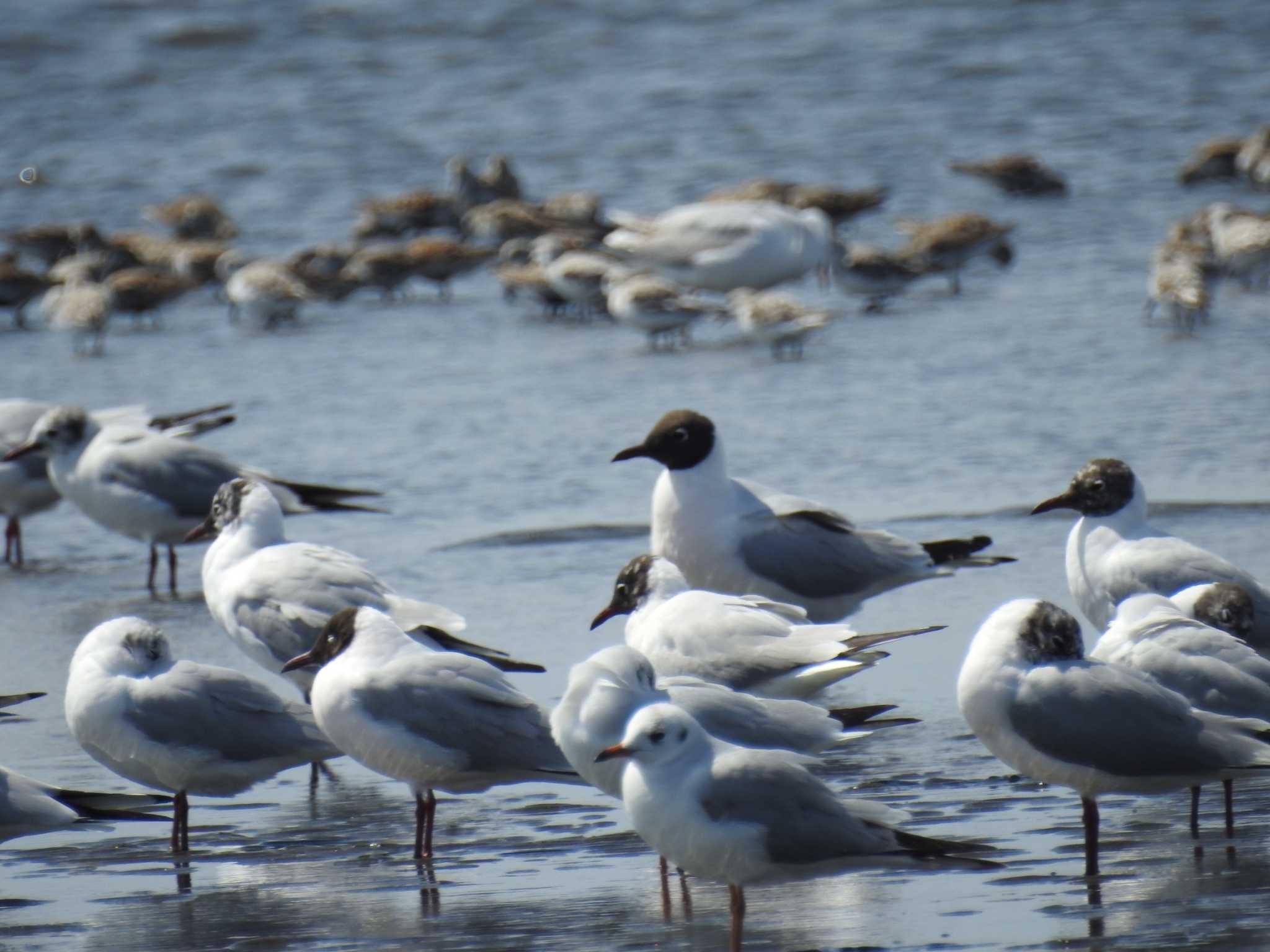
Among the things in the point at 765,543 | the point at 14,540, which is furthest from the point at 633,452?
the point at 14,540

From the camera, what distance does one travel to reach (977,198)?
16203 mm

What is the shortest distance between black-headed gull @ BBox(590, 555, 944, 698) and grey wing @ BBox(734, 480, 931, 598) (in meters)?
1.14

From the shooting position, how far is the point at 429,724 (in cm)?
474

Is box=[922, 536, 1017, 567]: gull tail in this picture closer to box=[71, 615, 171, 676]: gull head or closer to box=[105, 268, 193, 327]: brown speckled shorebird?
box=[71, 615, 171, 676]: gull head

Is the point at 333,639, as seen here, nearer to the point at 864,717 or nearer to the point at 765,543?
the point at 864,717

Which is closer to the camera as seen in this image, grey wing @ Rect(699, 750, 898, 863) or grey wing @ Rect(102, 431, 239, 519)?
grey wing @ Rect(699, 750, 898, 863)

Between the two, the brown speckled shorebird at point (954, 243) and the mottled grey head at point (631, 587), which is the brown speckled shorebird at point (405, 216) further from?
the mottled grey head at point (631, 587)

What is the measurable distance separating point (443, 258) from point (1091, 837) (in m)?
10.5

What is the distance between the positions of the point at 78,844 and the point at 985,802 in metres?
2.12

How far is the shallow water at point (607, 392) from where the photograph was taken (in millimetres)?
4367

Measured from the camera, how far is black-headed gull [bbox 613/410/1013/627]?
6.62 meters

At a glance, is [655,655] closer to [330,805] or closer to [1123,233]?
[330,805]

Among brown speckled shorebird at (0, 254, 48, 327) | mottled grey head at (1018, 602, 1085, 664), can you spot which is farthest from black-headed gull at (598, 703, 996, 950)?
brown speckled shorebird at (0, 254, 48, 327)

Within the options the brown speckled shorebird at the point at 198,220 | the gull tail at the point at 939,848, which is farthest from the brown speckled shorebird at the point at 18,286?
the gull tail at the point at 939,848
